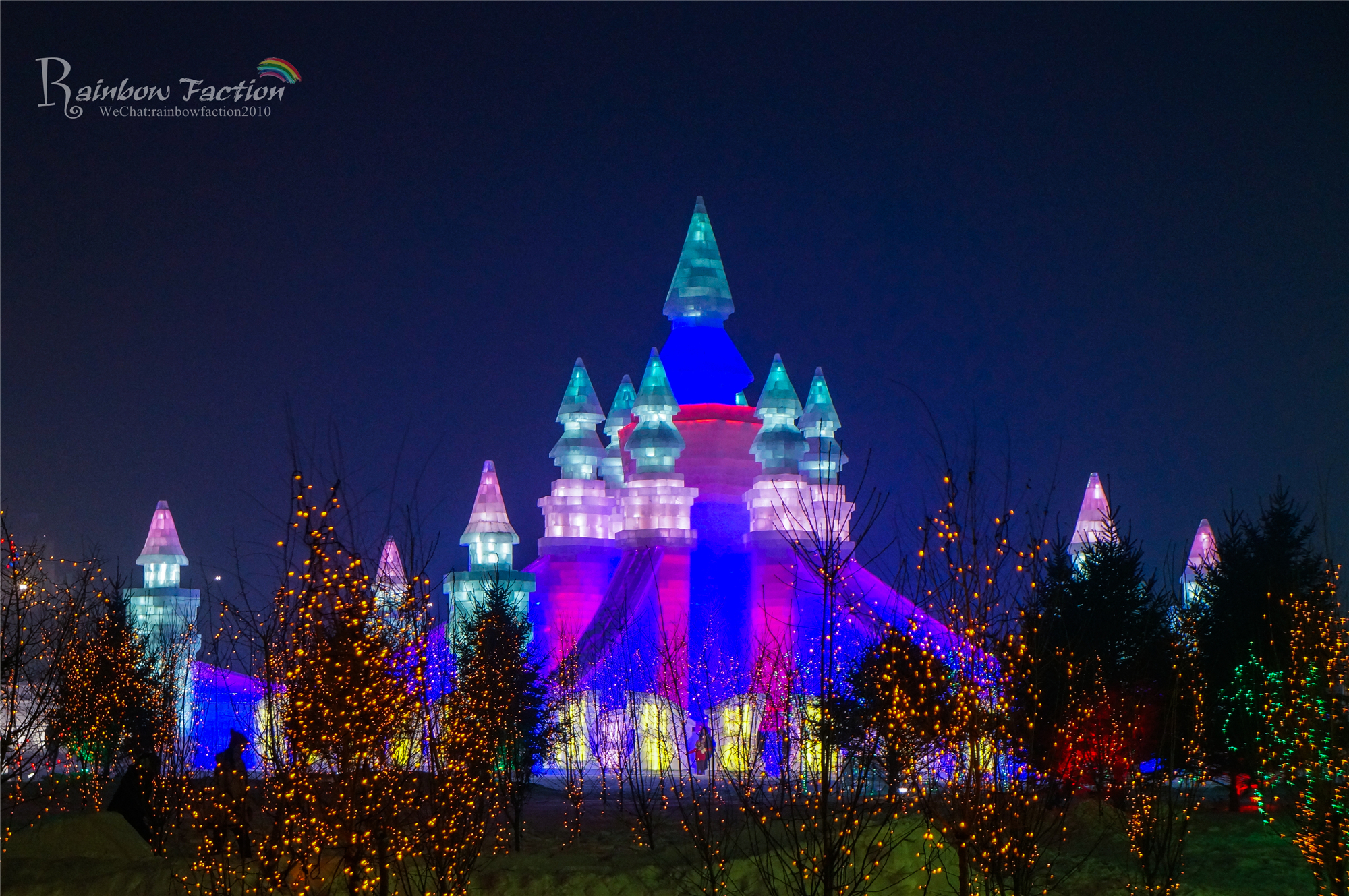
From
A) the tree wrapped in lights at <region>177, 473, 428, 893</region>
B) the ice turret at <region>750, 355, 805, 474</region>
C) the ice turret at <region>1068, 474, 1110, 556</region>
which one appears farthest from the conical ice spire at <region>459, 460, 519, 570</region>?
the tree wrapped in lights at <region>177, 473, 428, 893</region>

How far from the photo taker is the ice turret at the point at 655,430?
103 ft

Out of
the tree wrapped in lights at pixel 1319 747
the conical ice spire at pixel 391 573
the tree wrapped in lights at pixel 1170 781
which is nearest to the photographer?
the tree wrapped in lights at pixel 1319 747

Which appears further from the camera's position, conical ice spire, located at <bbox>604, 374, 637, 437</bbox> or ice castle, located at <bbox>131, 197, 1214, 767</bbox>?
conical ice spire, located at <bbox>604, 374, 637, 437</bbox>

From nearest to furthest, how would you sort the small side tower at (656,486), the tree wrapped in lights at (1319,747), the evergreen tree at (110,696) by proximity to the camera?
the tree wrapped in lights at (1319,747)
the evergreen tree at (110,696)
the small side tower at (656,486)

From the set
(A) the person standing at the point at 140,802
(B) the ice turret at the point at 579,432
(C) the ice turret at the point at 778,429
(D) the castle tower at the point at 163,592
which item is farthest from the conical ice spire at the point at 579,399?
(A) the person standing at the point at 140,802

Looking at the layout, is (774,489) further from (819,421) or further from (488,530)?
(488,530)

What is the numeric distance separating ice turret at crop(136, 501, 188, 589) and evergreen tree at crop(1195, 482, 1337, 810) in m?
23.9

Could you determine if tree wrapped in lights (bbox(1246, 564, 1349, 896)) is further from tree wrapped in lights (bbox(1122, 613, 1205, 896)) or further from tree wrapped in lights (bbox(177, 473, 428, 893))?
tree wrapped in lights (bbox(177, 473, 428, 893))

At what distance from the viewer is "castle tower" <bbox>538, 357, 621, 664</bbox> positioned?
3209 cm

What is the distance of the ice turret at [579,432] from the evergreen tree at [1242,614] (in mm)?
16264

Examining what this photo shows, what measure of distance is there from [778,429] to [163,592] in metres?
15.5

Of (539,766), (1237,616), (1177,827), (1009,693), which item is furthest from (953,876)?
(539,766)

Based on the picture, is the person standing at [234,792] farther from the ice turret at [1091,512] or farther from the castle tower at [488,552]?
the ice turret at [1091,512]

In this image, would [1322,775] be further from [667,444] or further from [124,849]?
[667,444]
